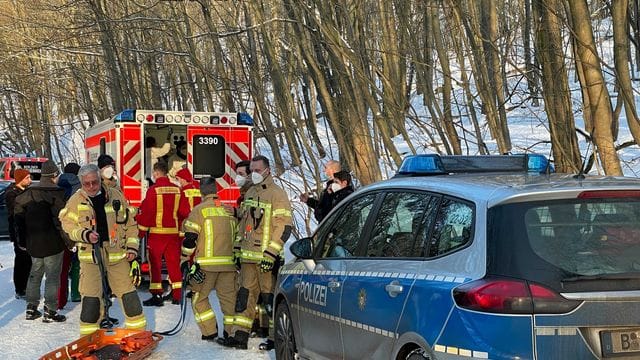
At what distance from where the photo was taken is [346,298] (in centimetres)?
490

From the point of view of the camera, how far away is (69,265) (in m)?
9.95

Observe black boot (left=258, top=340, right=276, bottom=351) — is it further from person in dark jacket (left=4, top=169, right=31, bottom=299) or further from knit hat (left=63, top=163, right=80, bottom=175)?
knit hat (left=63, top=163, right=80, bottom=175)

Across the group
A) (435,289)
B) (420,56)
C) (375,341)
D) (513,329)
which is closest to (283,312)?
(375,341)

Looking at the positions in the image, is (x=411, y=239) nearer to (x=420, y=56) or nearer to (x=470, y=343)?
(x=470, y=343)

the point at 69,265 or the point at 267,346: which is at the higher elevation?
the point at 69,265

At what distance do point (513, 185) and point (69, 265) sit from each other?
738 cm

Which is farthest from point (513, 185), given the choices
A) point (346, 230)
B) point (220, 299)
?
point (220, 299)

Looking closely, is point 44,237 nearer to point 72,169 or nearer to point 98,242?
point 72,169

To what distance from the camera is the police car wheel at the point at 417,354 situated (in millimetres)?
3893

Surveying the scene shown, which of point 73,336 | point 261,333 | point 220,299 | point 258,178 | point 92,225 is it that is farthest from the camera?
point 261,333

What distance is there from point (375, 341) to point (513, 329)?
3.77 feet

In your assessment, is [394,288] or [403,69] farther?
[403,69]

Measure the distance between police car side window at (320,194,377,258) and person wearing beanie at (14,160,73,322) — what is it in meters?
4.36

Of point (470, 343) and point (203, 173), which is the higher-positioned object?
point (203, 173)
